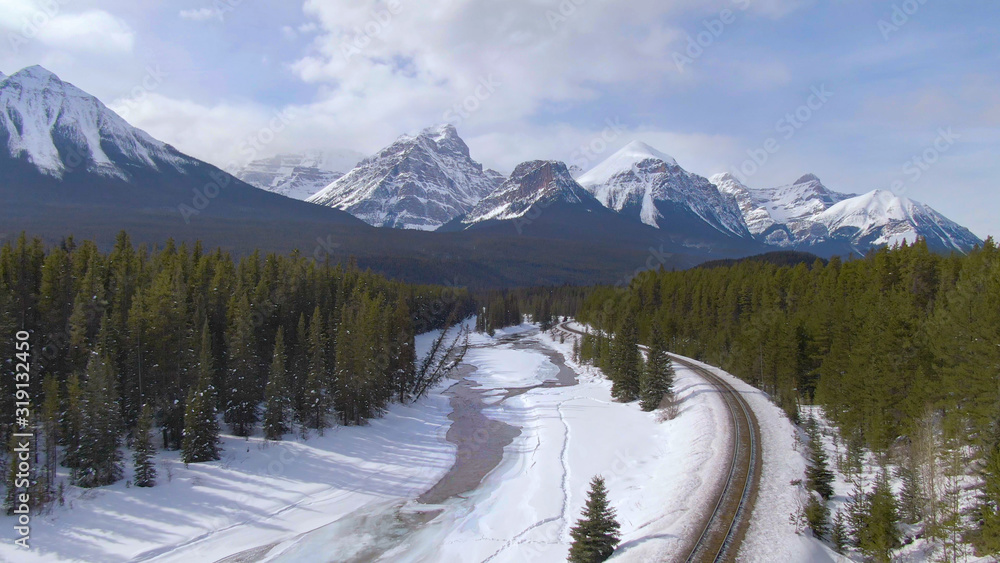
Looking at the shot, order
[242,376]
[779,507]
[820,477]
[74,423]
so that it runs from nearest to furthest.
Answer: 1. [779,507]
2. [820,477]
3. [74,423]
4. [242,376]

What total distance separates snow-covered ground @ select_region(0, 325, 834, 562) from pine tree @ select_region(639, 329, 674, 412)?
3822 mm

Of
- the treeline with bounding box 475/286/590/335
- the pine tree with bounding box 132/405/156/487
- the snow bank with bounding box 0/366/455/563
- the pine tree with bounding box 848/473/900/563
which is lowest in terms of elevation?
the snow bank with bounding box 0/366/455/563

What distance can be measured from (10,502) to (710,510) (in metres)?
32.8

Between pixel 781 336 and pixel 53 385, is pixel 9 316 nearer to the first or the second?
pixel 53 385

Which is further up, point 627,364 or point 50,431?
point 627,364

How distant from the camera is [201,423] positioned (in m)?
34.6

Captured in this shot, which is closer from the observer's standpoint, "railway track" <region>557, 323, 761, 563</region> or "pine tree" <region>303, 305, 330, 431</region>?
"railway track" <region>557, 323, 761, 563</region>

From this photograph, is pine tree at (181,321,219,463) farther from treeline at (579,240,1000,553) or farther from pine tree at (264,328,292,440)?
treeline at (579,240,1000,553)

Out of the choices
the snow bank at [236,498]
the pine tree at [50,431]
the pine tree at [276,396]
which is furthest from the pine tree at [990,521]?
the pine tree at [50,431]

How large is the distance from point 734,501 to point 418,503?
17.3 meters

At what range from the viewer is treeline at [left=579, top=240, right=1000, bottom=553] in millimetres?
21541

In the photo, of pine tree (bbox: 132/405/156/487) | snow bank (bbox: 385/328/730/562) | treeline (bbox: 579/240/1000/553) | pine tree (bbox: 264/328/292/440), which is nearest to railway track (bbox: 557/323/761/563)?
snow bank (bbox: 385/328/730/562)

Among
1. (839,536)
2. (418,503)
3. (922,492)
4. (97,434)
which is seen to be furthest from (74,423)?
(922,492)

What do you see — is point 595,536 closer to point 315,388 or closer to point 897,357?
point 897,357
